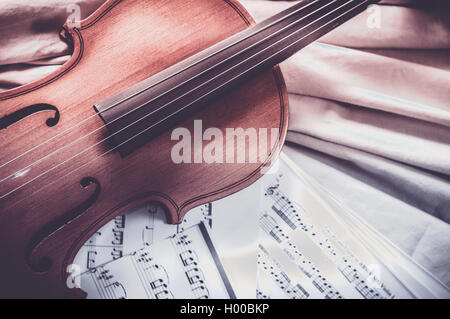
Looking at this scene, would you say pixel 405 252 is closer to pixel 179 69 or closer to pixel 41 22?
pixel 179 69

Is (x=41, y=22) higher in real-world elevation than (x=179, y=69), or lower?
higher

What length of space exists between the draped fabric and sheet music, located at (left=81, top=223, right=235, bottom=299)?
14.5 inches

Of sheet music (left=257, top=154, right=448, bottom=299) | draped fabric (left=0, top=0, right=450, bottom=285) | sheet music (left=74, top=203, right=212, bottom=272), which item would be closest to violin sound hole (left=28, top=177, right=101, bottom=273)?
sheet music (left=74, top=203, right=212, bottom=272)

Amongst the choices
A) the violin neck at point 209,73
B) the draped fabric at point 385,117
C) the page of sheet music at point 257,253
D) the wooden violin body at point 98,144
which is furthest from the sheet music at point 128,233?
the draped fabric at point 385,117

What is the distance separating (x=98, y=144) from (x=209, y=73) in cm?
26

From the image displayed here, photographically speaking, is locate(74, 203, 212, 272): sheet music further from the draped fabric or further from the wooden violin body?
the draped fabric

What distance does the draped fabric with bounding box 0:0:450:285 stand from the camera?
0.91m

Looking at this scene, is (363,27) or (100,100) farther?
(363,27)

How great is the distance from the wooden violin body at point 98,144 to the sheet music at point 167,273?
0.11 meters

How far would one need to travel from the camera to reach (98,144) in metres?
0.67

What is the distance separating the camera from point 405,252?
0.89 meters

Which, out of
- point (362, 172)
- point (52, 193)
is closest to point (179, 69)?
point (52, 193)

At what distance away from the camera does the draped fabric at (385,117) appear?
2.97 ft

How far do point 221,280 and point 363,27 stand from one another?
0.76 meters
